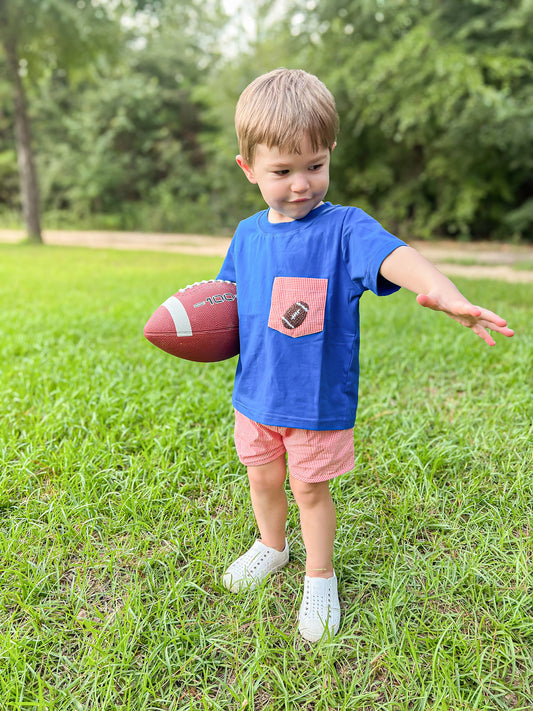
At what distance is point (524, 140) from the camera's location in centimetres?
1187

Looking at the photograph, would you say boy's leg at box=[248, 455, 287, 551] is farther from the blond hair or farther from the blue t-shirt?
the blond hair

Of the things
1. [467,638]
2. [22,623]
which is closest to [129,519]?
[22,623]

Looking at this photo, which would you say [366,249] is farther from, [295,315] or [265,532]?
[265,532]

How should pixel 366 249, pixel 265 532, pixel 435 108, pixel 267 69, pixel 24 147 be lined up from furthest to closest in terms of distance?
1. pixel 267 69
2. pixel 24 147
3. pixel 435 108
4. pixel 265 532
5. pixel 366 249

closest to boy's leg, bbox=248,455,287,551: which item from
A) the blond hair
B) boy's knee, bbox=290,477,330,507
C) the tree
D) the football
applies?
boy's knee, bbox=290,477,330,507

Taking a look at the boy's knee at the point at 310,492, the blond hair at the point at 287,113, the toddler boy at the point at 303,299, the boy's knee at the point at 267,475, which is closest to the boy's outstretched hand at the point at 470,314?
the toddler boy at the point at 303,299

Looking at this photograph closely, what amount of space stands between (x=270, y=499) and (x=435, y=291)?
0.97 m

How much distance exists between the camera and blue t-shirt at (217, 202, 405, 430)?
162cm

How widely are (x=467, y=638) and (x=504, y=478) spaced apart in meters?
0.86

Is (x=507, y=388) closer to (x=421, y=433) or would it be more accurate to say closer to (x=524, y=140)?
(x=421, y=433)

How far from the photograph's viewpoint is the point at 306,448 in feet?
5.61

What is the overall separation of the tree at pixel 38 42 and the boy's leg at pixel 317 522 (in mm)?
14341

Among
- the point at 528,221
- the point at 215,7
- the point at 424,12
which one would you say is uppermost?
the point at 215,7

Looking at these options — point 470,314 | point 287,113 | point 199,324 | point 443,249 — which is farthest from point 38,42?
point 470,314
